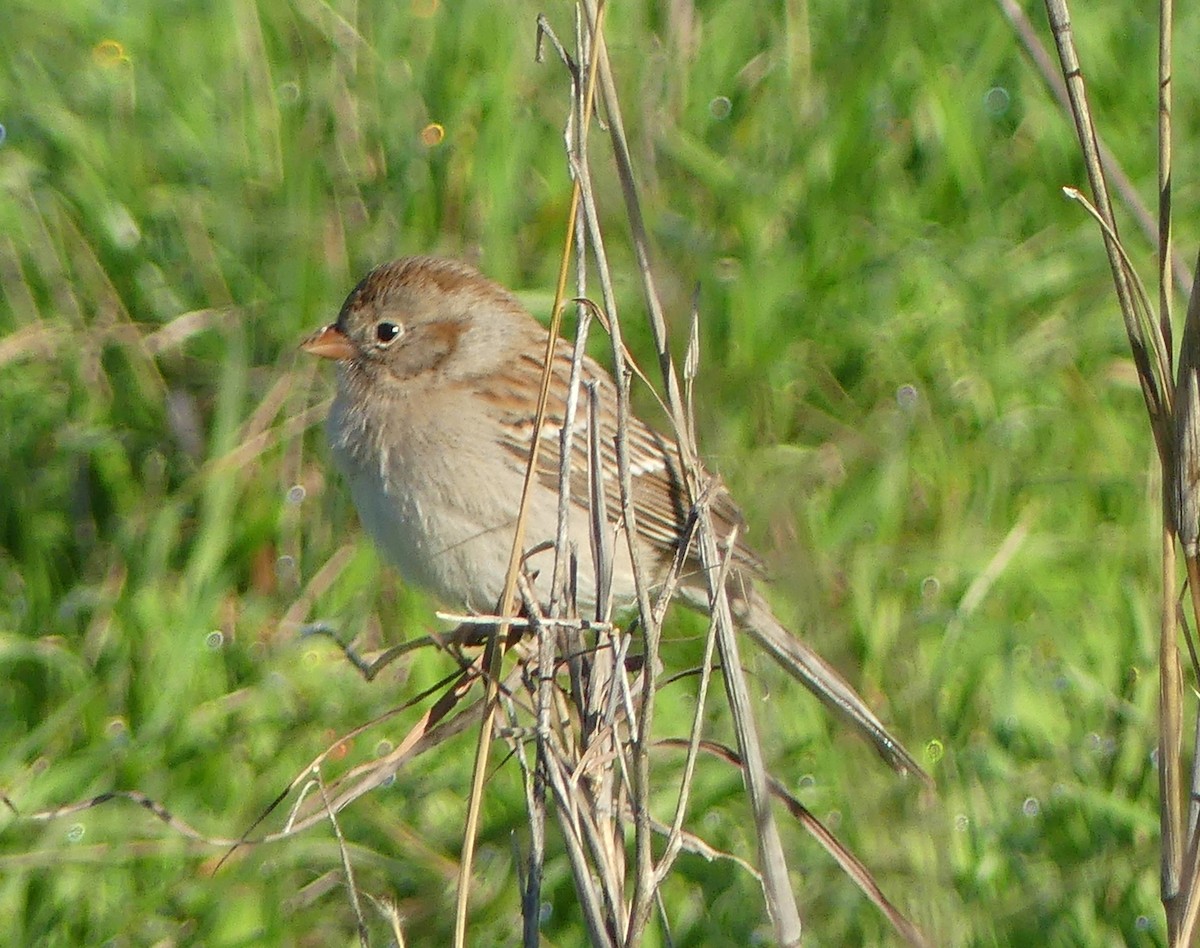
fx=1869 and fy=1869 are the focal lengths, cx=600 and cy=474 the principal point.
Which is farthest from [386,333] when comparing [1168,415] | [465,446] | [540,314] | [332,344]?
[1168,415]

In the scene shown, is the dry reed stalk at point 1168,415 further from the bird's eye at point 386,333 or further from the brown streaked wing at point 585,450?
the bird's eye at point 386,333

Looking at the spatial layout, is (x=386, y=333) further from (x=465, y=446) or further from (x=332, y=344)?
(x=465, y=446)

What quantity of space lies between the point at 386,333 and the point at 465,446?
31cm

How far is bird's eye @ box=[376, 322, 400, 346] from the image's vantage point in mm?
3788

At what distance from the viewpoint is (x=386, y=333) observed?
379 centimetres

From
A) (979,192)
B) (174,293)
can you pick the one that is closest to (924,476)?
(979,192)

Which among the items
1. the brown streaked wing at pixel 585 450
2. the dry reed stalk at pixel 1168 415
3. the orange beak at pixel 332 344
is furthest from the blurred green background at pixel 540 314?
the dry reed stalk at pixel 1168 415

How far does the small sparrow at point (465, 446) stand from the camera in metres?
3.53

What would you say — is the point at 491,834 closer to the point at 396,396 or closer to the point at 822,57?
the point at 396,396

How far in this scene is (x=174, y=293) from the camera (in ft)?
14.6

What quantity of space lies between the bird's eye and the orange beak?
6 centimetres

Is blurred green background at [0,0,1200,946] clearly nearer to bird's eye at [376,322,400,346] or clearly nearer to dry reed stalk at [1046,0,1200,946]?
bird's eye at [376,322,400,346]

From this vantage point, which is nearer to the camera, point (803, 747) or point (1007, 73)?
point (803, 747)

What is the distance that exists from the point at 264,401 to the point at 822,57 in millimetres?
1668
